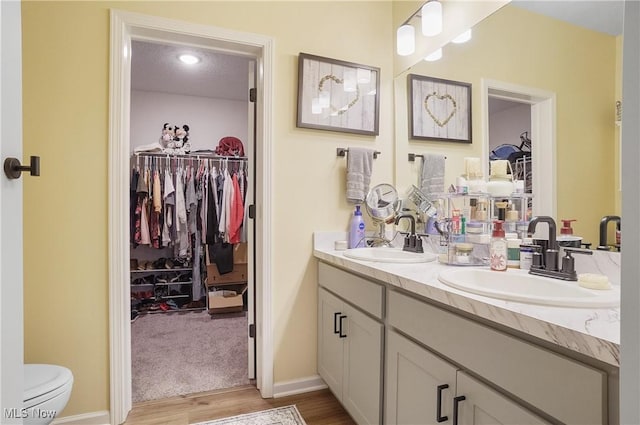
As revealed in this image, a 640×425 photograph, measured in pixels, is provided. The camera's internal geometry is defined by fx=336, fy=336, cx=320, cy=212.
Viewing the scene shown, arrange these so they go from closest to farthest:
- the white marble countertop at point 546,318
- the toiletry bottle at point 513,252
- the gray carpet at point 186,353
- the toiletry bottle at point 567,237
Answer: the white marble countertop at point 546,318 < the toiletry bottle at point 567,237 < the toiletry bottle at point 513,252 < the gray carpet at point 186,353

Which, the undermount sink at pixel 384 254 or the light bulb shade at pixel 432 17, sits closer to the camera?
the undermount sink at pixel 384 254

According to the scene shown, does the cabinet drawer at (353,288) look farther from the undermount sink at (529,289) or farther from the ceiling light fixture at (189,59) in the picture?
the ceiling light fixture at (189,59)

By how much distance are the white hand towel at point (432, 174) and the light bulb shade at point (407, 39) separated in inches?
25.9

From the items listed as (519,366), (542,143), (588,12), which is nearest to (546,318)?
(519,366)

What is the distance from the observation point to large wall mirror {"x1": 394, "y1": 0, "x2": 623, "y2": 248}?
3.53ft

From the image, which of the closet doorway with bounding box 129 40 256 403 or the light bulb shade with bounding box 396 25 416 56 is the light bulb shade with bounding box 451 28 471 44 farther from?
the closet doorway with bounding box 129 40 256 403

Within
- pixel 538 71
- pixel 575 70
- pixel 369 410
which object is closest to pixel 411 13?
pixel 538 71

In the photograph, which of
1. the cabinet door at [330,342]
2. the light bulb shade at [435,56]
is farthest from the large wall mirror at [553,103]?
the cabinet door at [330,342]

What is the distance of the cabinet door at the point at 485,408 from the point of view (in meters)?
0.77

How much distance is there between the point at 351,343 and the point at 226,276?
7.92 feet

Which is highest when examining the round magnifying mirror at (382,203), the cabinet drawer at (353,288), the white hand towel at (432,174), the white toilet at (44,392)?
the white hand towel at (432,174)

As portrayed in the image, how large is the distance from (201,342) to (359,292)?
5.97 ft

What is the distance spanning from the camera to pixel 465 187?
162 cm

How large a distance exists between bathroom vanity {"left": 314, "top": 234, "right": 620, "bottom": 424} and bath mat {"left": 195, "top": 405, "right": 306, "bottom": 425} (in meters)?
0.27
